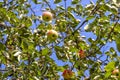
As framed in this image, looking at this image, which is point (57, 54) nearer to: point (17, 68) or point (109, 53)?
point (17, 68)

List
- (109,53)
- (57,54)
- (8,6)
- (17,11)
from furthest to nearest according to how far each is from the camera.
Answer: (17,11) → (8,6) → (109,53) → (57,54)

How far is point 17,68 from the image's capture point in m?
3.75

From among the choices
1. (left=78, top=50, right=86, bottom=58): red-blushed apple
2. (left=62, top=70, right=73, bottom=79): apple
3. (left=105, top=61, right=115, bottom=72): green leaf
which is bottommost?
(left=105, top=61, right=115, bottom=72): green leaf

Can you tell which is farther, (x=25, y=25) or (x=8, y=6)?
(x=8, y=6)

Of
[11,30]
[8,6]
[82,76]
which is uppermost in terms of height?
[8,6]

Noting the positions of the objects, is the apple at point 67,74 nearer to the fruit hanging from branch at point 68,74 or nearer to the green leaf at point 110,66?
the fruit hanging from branch at point 68,74

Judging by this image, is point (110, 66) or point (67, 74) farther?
point (67, 74)

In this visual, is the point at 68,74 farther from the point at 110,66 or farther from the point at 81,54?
the point at 110,66

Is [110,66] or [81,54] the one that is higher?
[81,54]

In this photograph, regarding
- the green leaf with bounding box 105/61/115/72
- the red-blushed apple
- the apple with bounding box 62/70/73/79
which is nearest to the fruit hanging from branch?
the apple with bounding box 62/70/73/79

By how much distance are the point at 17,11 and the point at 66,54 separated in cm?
207

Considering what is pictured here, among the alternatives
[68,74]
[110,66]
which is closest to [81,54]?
Result: [68,74]

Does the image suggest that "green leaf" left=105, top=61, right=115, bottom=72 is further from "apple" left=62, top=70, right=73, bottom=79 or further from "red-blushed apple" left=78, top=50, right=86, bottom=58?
"red-blushed apple" left=78, top=50, right=86, bottom=58

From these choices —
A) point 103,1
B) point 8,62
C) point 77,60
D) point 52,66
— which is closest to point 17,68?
point 8,62
